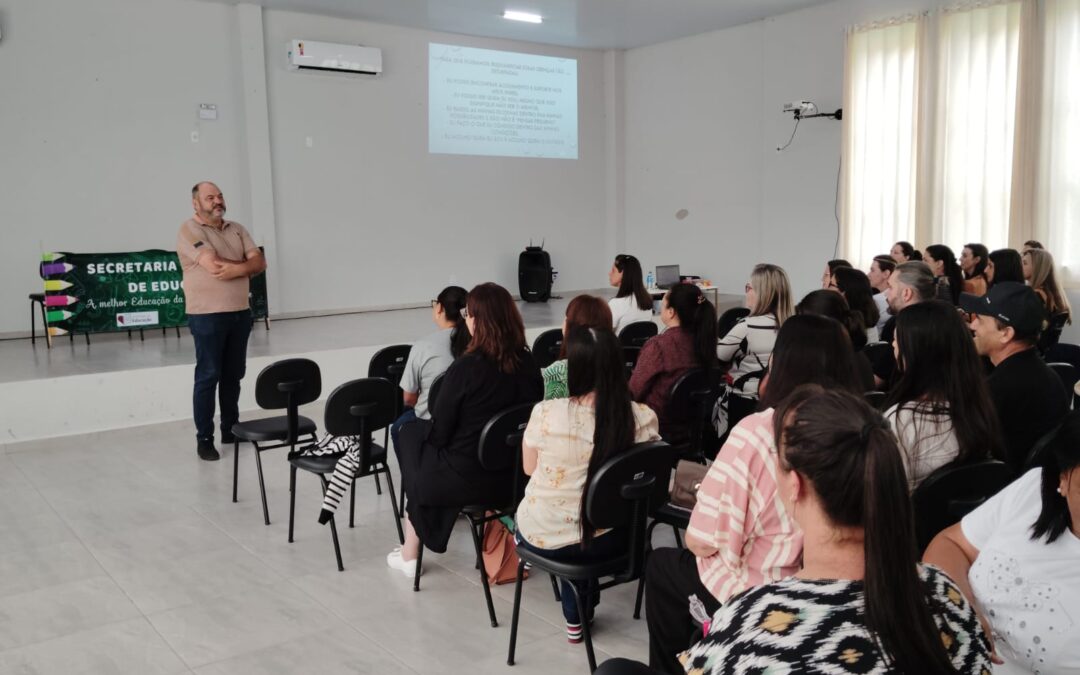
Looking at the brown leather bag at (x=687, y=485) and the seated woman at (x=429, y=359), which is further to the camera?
the seated woman at (x=429, y=359)

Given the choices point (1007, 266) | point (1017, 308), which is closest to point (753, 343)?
point (1017, 308)

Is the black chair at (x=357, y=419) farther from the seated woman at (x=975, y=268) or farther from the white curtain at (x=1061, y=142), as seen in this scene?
the white curtain at (x=1061, y=142)

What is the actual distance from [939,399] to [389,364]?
2.64 metres

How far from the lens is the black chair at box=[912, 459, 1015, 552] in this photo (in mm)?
2000

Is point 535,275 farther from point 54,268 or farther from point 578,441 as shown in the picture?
point 578,441

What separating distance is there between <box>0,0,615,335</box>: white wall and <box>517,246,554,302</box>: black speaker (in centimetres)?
28

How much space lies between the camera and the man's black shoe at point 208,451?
4.91 m

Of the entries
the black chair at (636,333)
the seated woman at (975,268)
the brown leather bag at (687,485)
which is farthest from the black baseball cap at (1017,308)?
the seated woman at (975,268)

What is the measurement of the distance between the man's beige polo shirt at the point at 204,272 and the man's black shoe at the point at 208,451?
78 centimetres

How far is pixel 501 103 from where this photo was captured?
35.2ft

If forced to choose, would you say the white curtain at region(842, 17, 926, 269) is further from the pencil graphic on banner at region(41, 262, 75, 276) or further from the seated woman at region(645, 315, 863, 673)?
the pencil graphic on banner at region(41, 262, 75, 276)

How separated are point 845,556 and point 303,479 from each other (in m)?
3.85

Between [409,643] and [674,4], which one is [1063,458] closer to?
[409,643]

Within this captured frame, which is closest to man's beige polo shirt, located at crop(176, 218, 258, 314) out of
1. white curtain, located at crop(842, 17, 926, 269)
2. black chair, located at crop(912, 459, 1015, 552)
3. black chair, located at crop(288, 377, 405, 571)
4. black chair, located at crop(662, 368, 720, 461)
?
black chair, located at crop(288, 377, 405, 571)
